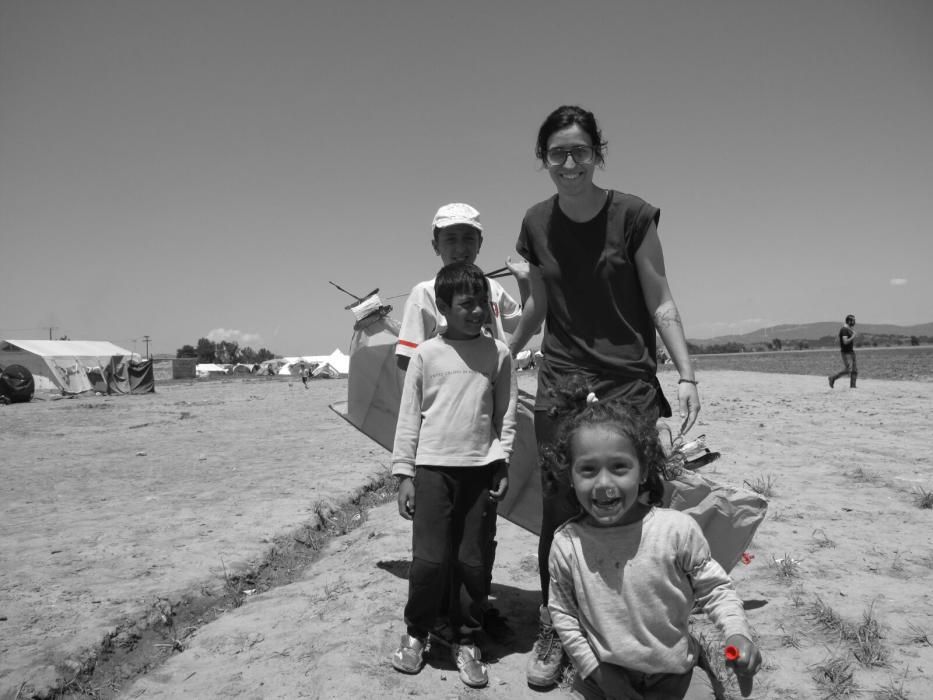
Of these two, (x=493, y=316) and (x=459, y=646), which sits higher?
(x=493, y=316)

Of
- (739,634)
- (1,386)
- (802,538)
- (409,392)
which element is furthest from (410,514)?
(1,386)

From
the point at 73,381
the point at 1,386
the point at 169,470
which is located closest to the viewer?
the point at 169,470

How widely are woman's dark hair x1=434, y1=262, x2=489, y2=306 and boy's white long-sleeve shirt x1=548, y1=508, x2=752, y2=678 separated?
3.74 feet

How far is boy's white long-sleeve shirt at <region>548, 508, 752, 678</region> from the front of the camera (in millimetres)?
1888

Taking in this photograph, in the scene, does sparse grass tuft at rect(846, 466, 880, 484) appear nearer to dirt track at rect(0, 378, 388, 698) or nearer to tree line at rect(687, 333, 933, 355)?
dirt track at rect(0, 378, 388, 698)

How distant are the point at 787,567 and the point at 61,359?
4504cm

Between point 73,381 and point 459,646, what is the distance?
102 ft

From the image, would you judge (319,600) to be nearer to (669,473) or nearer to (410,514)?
(410,514)

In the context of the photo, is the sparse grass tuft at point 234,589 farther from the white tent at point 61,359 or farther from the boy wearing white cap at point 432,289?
the white tent at point 61,359

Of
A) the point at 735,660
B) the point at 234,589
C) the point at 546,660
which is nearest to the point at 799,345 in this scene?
the point at 234,589

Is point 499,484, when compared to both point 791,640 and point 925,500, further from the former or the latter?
point 925,500

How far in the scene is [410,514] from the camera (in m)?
2.64

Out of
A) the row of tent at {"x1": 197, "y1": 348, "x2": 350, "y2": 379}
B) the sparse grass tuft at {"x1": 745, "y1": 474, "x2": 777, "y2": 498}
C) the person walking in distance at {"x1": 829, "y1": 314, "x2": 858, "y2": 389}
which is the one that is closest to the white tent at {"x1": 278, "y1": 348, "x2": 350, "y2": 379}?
the row of tent at {"x1": 197, "y1": 348, "x2": 350, "y2": 379}

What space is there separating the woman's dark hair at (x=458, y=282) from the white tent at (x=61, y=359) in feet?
94.1
